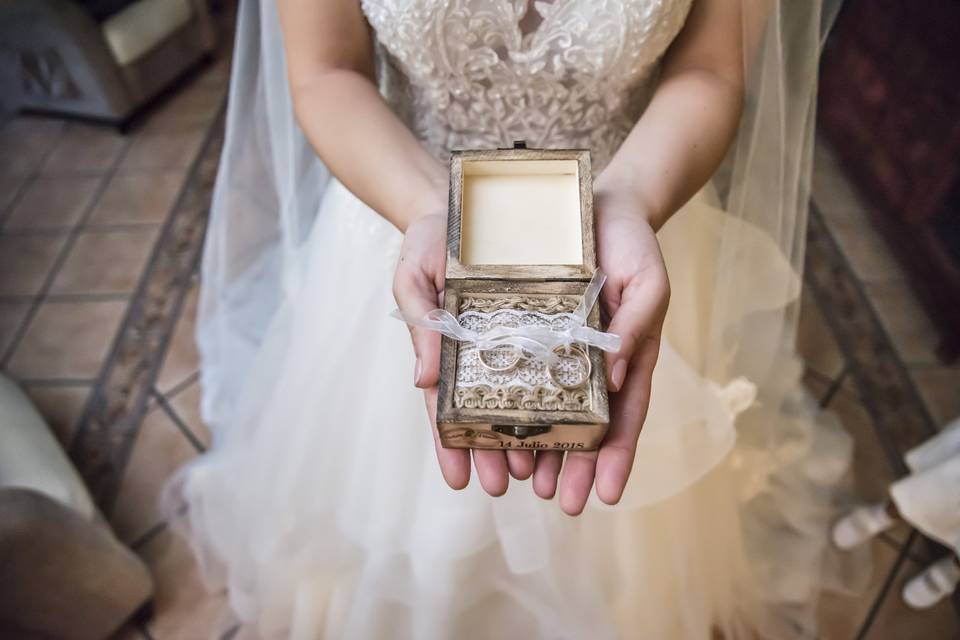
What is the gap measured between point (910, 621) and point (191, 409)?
1.46 meters

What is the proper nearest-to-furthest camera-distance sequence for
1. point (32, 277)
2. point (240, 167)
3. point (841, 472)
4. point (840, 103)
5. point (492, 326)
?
point (492, 326), point (240, 167), point (841, 472), point (32, 277), point (840, 103)

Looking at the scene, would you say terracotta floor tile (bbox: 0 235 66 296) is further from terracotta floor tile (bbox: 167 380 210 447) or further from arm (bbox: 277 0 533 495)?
arm (bbox: 277 0 533 495)

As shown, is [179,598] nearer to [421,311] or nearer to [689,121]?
[421,311]

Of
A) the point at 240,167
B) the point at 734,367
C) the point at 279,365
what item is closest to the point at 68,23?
the point at 240,167

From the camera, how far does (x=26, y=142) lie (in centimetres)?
202

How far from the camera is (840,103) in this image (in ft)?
6.11

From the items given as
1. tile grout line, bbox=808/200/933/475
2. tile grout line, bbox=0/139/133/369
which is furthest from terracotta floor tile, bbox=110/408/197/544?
tile grout line, bbox=808/200/933/475

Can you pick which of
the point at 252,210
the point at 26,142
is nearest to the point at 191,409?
the point at 252,210

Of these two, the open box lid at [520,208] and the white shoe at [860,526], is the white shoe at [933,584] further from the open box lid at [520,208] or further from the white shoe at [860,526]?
the open box lid at [520,208]

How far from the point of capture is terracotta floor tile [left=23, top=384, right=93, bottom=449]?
1361 mm

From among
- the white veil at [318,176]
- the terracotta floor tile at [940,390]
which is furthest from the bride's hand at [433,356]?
the terracotta floor tile at [940,390]

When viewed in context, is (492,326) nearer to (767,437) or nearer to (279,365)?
(279,365)

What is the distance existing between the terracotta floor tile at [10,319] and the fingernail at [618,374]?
1.58 meters

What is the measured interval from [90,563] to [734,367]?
3.37 feet
